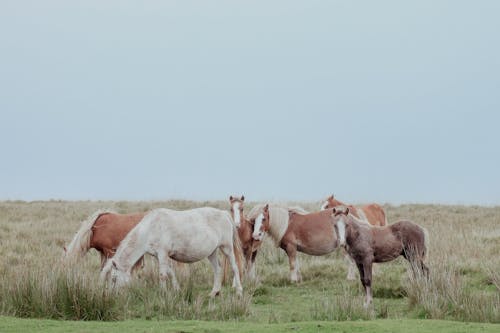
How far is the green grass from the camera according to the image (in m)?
8.24

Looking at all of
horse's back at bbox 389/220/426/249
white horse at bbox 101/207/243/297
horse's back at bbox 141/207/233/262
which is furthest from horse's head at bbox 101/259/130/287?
horse's back at bbox 389/220/426/249

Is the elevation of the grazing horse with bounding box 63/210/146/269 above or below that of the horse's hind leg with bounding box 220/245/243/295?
above

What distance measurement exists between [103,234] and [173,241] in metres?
2.56

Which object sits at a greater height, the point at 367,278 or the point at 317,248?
the point at 317,248

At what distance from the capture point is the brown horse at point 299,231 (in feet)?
51.6

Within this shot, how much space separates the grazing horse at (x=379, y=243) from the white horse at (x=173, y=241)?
2239mm

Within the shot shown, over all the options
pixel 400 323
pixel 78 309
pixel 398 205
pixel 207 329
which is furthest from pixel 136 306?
pixel 398 205

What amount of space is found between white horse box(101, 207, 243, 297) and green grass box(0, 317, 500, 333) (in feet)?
10.0

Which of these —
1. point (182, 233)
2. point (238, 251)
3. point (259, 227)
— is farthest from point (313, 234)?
point (182, 233)

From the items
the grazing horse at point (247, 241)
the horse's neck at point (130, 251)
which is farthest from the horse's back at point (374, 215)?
the horse's neck at point (130, 251)

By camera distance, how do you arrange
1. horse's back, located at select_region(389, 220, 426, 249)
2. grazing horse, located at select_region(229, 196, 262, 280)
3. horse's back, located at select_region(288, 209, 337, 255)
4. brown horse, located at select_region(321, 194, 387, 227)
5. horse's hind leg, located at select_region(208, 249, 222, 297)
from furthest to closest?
brown horse, located at select_region(321, 194, 387, 227) < horse's back, located at select_region(288, 209, 337, 255) < grazing horse, located at select_region(229, 196, 262, 280) < horse's back, located at select_region(389, 220, 426, 249) < horse's hind leg, located at select_region(208, 249, 222, 297)

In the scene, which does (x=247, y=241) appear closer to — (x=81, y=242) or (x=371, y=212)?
(x=81, y=242)

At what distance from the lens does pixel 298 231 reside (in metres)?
16.0

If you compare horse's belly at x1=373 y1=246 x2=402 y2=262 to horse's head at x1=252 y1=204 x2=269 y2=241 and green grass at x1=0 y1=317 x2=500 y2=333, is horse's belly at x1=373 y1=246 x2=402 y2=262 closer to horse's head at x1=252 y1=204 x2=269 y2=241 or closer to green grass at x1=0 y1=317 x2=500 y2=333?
horse's head at x1=252 y1=204 x2=269 y2=241
